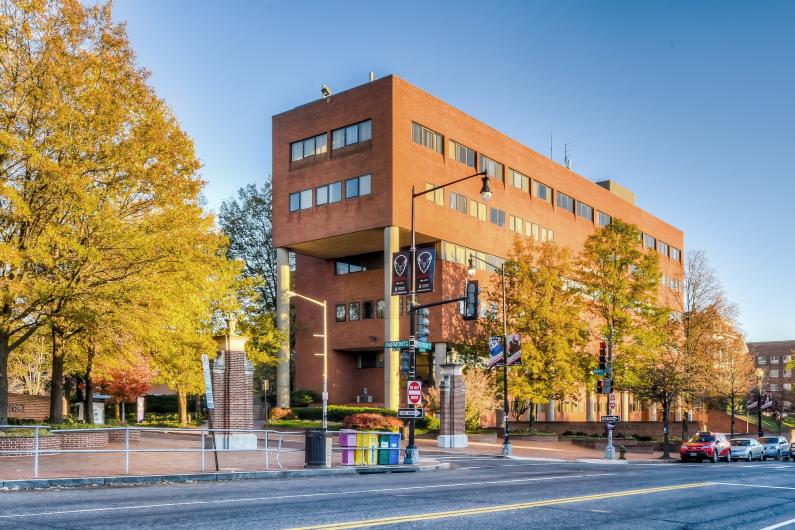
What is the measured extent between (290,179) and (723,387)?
35.1m

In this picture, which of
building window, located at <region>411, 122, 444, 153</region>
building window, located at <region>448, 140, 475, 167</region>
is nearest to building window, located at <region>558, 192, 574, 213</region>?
building window, located at <region>448, 140, 475, 167</region>

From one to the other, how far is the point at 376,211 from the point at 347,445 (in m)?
28.0

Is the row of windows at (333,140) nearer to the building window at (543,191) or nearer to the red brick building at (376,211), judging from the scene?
the red brick building at (376,211)

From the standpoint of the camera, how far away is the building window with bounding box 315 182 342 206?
5488cm

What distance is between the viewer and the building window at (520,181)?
208 feet

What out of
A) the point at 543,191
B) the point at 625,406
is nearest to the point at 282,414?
the point at 543,191

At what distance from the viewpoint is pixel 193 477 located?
65.3 feet

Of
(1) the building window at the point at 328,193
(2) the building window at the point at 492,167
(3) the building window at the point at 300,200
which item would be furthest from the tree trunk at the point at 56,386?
(2) the building window at the point at 492,167

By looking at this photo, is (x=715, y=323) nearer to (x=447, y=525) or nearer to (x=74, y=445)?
(x=74, y=445)

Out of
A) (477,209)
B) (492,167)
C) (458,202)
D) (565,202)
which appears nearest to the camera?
(458,202)

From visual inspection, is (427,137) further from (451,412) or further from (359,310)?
(451,412)

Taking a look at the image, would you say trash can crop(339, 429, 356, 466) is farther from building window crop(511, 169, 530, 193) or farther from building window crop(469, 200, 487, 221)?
building window crop(511, 169, 530, 193)

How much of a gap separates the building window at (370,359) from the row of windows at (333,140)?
15775mm

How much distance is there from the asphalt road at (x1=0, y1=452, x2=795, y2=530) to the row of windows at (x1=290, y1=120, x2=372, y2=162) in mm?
36697
